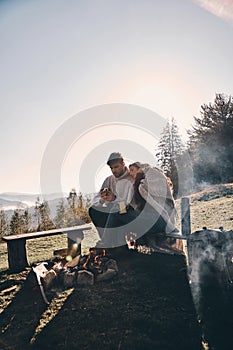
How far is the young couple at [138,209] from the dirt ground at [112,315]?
60cm

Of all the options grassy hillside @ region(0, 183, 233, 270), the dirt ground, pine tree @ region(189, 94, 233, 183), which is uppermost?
pine tree @ region(189, 94, 233, 183)

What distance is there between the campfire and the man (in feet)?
1.95

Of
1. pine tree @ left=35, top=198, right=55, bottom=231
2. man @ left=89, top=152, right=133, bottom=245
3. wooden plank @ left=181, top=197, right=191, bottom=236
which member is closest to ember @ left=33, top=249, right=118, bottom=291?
man @ left=89, top=152, right=133, bottom=245

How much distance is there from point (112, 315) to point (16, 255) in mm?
2506

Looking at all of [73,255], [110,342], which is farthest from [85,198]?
[110,342]

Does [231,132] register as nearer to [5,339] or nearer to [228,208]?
[228,208]

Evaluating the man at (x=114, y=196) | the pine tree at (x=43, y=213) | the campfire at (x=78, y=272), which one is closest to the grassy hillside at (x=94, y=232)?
the campfire at (x=78, y=272)

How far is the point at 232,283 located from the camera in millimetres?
4039

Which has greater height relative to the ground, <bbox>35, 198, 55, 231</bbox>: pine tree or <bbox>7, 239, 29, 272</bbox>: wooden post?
<bbox>35, 198, 55, 231</bbox>: pine tree

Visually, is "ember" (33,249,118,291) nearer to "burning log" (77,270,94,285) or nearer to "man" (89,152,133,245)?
"burning log" (77,270,94,285)

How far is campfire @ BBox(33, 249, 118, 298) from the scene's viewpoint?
444 centimetres

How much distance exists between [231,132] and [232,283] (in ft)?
72.8

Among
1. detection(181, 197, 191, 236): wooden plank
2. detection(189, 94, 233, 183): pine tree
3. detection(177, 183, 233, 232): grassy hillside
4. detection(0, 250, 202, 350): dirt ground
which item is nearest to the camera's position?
detection(0, 250, 202, 350): dirt ground

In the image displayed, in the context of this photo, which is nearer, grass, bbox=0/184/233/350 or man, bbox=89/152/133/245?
grass, bbox=0/184/233/350
